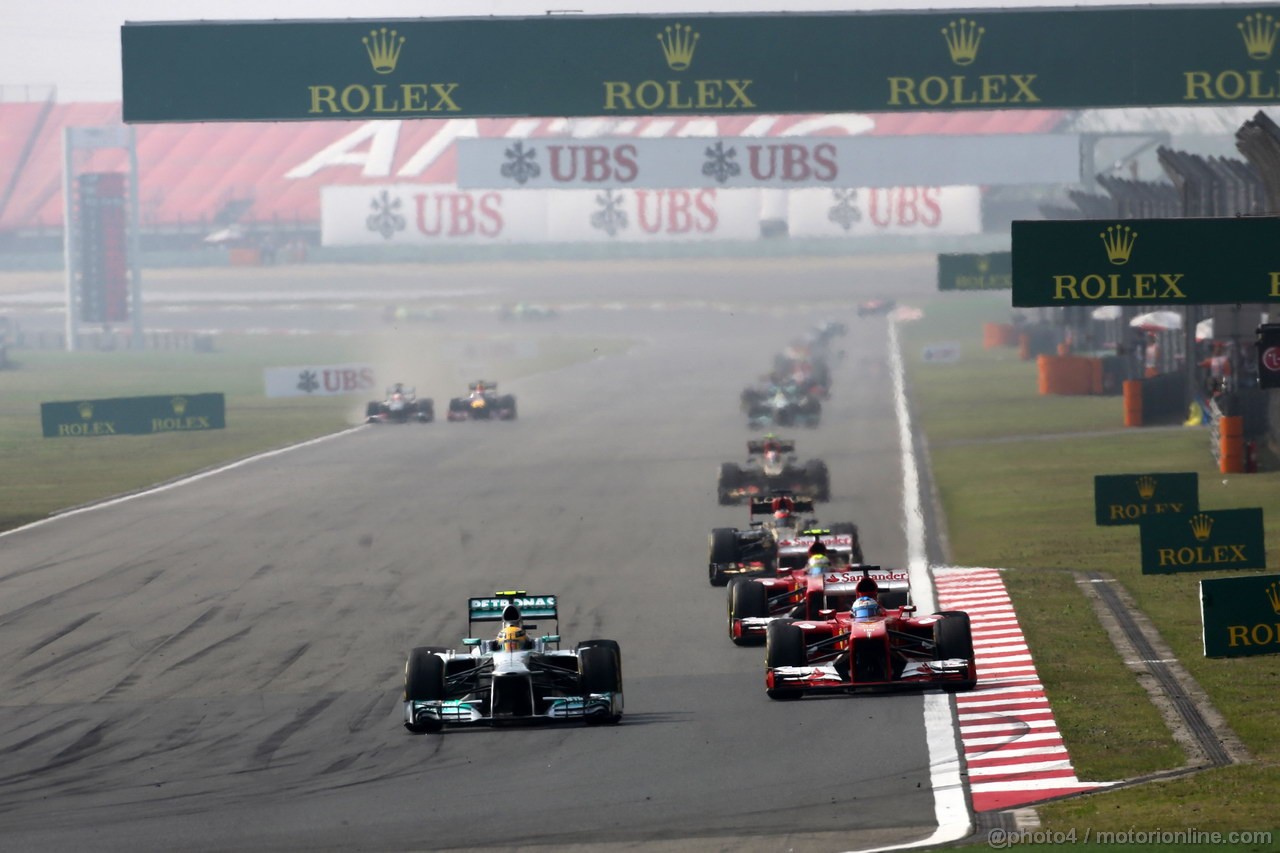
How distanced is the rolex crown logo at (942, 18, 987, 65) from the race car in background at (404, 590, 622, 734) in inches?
645

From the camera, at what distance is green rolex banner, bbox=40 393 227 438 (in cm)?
5719

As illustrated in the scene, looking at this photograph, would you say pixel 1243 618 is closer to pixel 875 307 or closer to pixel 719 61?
pixel 719 61

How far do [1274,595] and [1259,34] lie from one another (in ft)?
63.0

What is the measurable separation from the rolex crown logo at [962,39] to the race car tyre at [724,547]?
974 cm

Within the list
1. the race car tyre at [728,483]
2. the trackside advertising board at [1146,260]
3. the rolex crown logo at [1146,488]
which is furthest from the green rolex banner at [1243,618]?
the race car tyre at [728,483]

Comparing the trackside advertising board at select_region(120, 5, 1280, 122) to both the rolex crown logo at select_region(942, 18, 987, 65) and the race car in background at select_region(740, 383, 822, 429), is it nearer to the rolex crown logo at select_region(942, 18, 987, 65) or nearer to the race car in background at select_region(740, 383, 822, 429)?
the rolex crown logo at select_region(942, 18, 987, 65)

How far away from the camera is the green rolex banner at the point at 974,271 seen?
6512 cm

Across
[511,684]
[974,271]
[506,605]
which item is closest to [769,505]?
[506,605]

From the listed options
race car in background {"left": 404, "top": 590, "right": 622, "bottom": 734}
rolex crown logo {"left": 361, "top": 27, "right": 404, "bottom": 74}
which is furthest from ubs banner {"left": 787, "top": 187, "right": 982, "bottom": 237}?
race car in background {"left": 404, "top": 590, "right": 622, "bottom": 734}

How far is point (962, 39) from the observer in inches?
1251

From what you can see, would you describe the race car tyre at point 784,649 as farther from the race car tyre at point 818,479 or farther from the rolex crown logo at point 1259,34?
the rolex crown logo at point 1259,34

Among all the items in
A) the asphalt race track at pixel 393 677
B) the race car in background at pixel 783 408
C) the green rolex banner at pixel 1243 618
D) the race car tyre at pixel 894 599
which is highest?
the race car in background at pixel 783 408

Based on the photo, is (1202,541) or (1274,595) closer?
(1274,595)

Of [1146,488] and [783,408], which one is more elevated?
[783,408]
